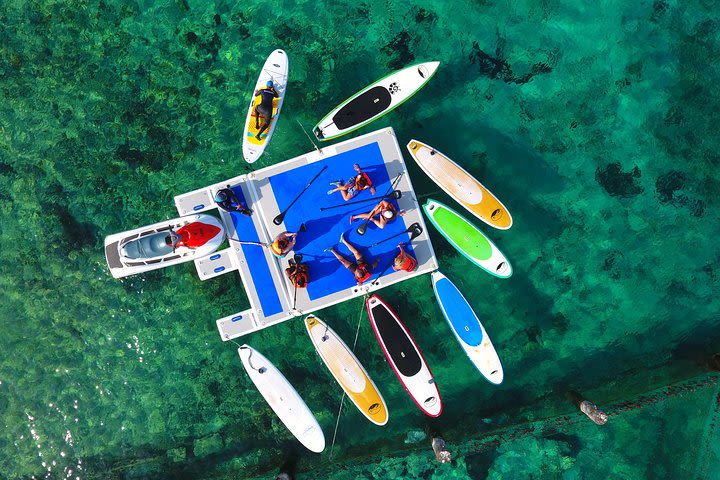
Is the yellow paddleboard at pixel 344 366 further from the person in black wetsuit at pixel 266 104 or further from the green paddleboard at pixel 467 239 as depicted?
the person in black wetsuit at pixel 266 104

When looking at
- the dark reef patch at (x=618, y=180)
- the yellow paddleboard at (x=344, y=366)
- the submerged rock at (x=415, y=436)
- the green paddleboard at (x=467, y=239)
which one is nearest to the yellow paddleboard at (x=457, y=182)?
the green paddleboard at (x=467, y=239)

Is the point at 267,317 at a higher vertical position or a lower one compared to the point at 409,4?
lower

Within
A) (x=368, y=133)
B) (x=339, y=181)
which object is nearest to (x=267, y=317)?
(x=339, y=181)

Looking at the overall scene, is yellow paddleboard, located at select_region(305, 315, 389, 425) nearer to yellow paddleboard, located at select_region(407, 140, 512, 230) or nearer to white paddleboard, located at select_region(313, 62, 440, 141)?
yellow paddleboard, located at select_region(407, 140, 512, 230)

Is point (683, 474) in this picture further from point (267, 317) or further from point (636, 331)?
point (267, 317)

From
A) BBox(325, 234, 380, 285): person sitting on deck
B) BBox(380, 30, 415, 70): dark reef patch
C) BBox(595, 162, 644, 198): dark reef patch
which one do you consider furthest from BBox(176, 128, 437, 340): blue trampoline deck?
BBox(595, 162, 644, 198): dark reef patch

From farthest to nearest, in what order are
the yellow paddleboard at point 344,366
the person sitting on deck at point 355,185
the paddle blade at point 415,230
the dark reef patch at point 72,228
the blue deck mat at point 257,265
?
1. the dark reef patch at point 72,228
2. the yellow paddleboard at point 344,366
3. the blue deck mat at point 257,265
4. the paddle blade at point 415,230
5. the person sitting on deck at point 355,185

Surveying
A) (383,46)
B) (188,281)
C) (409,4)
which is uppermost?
(409,4)
